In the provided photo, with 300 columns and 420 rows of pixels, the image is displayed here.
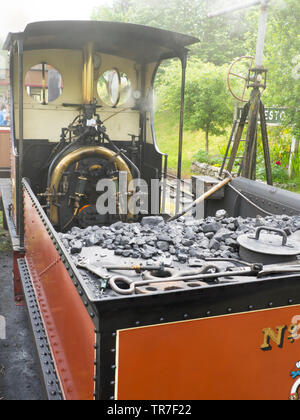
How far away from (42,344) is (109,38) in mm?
3725

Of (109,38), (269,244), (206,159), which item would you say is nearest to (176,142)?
(206,159)

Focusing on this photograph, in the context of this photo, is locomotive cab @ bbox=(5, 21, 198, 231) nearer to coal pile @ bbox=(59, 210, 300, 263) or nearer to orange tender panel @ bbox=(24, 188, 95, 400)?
orange tender panel @ bbox=(24, 188, 95, 400)

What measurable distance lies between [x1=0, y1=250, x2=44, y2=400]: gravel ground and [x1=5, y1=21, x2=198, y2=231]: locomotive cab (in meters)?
1.09

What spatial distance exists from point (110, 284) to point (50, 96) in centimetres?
464

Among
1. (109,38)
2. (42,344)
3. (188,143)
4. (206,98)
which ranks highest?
(206,98)

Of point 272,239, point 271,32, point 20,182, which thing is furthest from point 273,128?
point 272,239

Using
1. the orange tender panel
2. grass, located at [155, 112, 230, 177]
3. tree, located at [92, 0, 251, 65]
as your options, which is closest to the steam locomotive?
the orange tender panel

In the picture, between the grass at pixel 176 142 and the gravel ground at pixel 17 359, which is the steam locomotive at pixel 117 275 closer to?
the gravel ground at pixel 17 359

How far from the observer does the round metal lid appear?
8.26 ft

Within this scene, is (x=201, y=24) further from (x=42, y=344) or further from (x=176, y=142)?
(x=42, y=344)

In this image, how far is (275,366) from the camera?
201cm

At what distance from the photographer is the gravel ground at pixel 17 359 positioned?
3.56 metres

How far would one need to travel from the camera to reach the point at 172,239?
9.73ft
